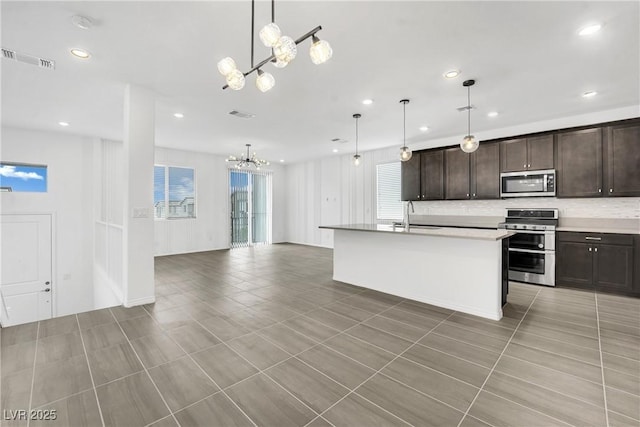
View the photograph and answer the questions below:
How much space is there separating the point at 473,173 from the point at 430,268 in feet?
9.80

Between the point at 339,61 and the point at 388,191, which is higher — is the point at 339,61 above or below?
above

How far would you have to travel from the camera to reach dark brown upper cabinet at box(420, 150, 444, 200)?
604 centimetres

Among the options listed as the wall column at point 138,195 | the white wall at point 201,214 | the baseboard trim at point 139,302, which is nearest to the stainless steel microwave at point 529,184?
the wall column at point 138,195

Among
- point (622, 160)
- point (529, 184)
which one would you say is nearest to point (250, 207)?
point (529, 184)

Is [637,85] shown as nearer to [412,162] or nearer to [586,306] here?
[586,306]

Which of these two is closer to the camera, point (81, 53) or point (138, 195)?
point (81, 53)

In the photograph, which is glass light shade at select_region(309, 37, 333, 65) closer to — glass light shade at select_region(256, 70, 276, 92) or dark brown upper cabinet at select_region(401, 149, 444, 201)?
glass light shade at select_region(256, 70, 276, 92)

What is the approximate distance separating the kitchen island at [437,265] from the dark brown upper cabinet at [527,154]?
2087 mm

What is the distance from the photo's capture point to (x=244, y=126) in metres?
5.40

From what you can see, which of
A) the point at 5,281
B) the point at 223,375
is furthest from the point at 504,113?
the point at 5,281

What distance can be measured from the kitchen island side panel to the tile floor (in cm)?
22

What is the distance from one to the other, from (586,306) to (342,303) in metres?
3.21

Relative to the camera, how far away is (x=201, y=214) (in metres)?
8.15

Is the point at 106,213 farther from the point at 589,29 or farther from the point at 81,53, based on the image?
the point at 589,29
